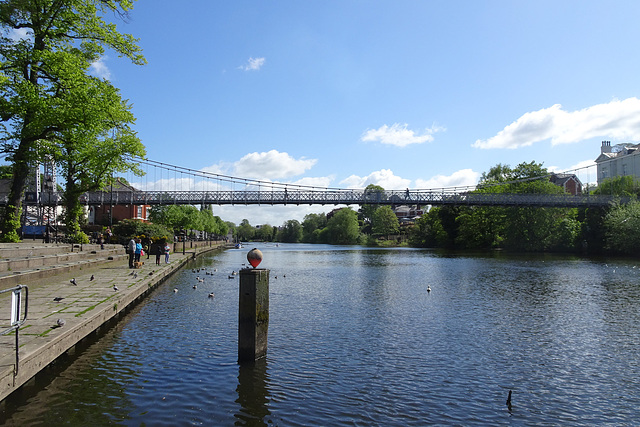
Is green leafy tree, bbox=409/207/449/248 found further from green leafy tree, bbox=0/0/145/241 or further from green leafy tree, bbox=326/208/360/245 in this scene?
green leafy tree, bbox=0/0/145/241

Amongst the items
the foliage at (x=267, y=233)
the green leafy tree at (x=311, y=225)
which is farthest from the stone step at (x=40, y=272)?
the foliage at (x=267, y=233)

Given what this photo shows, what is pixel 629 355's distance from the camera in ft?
31.6

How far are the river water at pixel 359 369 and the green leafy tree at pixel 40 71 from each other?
8.86 m

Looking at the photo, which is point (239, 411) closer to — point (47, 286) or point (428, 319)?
point (428, 319)

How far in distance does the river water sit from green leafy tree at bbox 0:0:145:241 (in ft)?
29.1

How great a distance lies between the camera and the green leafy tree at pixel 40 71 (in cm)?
1772

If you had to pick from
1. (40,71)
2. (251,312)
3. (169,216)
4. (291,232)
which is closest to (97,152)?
(40,71)

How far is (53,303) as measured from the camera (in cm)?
1040

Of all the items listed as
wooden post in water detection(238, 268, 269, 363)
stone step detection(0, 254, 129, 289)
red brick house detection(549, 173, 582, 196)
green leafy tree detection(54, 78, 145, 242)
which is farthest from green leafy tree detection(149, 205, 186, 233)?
red brick house detection(549, 173, 582, 196)

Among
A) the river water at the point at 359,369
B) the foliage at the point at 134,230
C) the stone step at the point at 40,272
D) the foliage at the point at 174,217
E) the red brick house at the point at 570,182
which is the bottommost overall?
the river water at the point at 359,369

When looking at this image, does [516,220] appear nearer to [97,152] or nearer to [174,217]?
[174,217]

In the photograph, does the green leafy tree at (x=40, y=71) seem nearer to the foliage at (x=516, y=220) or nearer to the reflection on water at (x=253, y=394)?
the reflection on water at (x=253, y=394)

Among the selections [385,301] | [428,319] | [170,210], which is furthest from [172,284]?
[170,210]

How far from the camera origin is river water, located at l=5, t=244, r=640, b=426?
6.29 m
